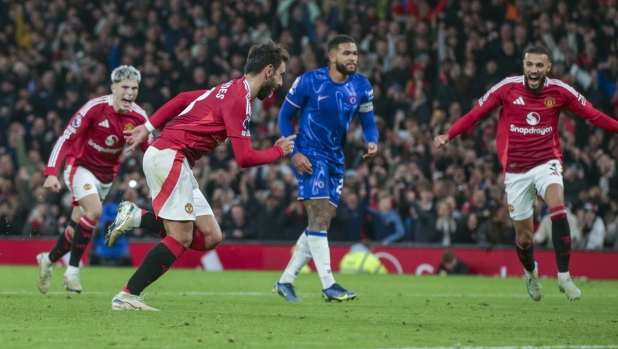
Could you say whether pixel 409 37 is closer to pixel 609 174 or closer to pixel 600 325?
pixel 609 174

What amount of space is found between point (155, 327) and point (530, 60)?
5319 mm

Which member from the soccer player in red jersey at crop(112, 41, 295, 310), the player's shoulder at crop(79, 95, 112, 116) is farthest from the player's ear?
the player's shoulder at crop(79, 95, 112, 116)

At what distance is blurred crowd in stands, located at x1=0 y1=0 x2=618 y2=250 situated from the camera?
1783 centimetres

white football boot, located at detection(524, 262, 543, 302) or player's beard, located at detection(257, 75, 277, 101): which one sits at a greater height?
player's beard, located at detection(257, 75, 277, 101)

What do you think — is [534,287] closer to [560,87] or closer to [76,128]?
[560,87]

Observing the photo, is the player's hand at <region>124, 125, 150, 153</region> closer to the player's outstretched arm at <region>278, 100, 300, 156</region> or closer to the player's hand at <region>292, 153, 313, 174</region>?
the player's hand at <region>292, 153, 313, 174</region>

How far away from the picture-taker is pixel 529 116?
1002 cm

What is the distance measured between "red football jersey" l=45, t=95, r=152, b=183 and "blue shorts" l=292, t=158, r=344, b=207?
2064mm

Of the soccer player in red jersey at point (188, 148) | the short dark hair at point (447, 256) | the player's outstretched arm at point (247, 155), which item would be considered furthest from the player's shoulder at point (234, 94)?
the short dark hair at point (447, 256)

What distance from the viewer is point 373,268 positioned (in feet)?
56.8

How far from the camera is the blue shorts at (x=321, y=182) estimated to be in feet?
31.8

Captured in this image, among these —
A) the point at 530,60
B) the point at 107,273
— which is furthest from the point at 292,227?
the point at 530,60

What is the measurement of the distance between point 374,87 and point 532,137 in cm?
1049

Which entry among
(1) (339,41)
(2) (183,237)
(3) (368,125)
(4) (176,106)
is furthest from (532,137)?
(2) (183,237)
